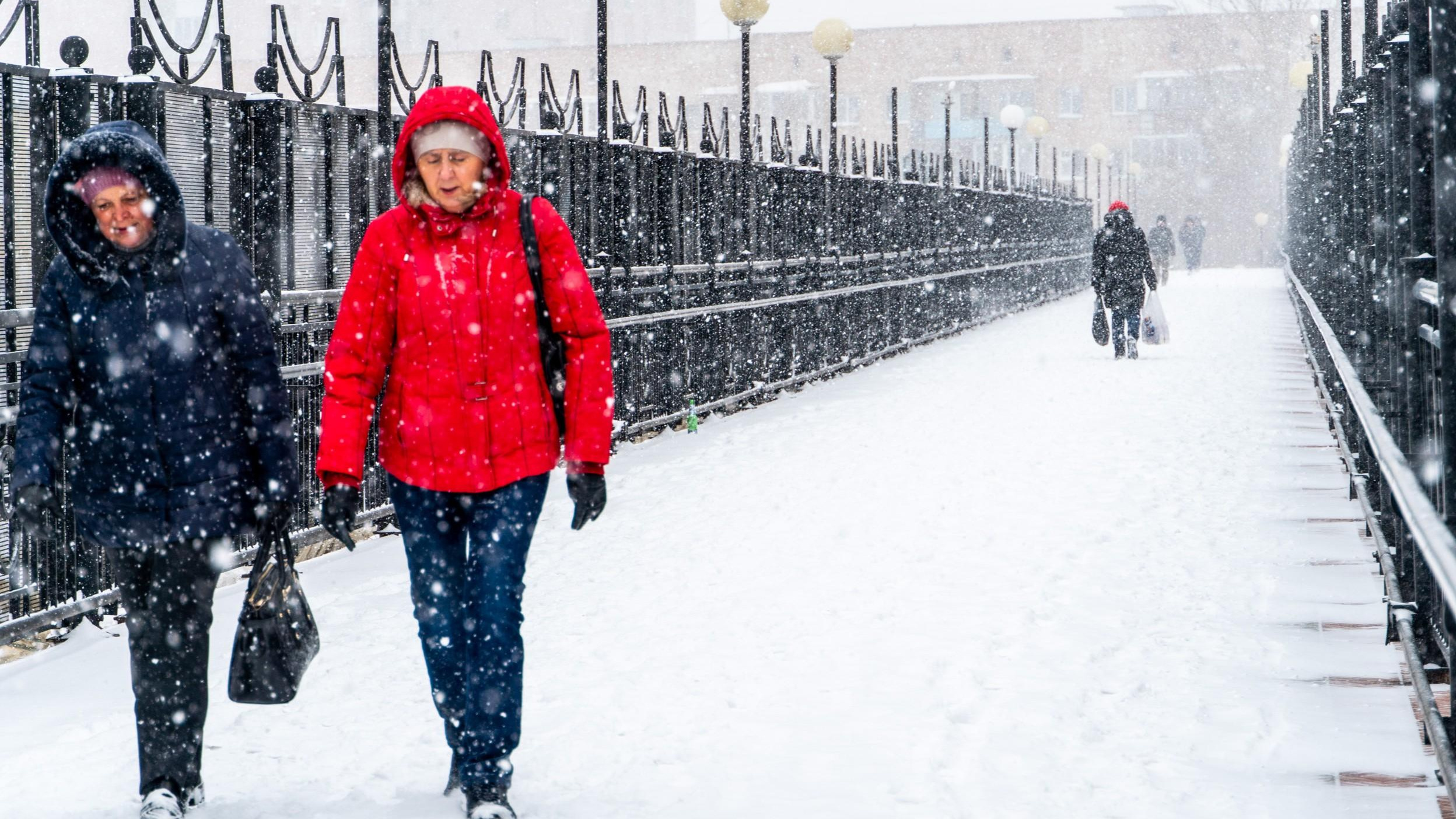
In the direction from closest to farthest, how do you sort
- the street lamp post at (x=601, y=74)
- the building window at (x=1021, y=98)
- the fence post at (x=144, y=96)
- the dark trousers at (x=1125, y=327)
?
the fence post at (x=144, y=96) → the street lamp post at (x=601, y=74) → the dark trousers at (x=1125, y=327) → the building window at (x=1021, y=98)

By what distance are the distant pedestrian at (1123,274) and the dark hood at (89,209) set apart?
50.7 ft

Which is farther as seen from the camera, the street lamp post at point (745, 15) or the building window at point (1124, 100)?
the building window at point (1124, 100)

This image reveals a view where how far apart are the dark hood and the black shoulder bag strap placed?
80cm

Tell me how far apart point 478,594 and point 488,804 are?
477 millimetres

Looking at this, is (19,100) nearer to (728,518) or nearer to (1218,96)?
(728,518)

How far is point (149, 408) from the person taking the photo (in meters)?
3.87

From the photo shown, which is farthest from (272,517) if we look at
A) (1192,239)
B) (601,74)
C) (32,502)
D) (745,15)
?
(1192,239)

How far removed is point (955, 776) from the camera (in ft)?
13.9

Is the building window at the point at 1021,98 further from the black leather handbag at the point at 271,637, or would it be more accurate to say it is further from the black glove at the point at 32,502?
the black glove at the point at 32,502

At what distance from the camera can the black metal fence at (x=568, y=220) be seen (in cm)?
574

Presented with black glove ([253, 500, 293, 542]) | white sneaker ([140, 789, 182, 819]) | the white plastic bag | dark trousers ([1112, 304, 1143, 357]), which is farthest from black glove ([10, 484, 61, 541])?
the white plastic bag

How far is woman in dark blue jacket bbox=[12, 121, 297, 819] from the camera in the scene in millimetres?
3838

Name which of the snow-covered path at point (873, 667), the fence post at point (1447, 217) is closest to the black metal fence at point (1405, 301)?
the fence post at point (1447, 217)

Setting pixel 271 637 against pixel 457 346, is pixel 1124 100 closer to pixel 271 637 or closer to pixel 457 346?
pixel 457 346
